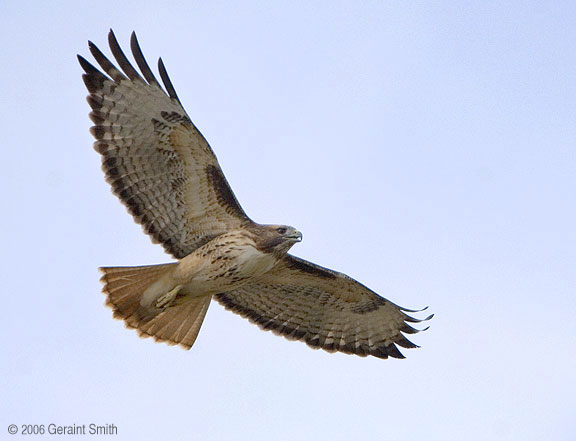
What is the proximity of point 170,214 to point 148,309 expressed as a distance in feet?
3.93

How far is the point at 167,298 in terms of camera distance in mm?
12203

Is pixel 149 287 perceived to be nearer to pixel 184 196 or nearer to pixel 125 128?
pixel 184 196

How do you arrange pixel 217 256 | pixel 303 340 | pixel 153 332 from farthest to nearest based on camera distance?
pixel 303 340
pixel 153 332
pixel 217 256

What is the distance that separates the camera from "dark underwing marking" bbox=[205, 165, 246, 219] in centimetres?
1200

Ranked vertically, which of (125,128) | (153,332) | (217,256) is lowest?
(153,332)

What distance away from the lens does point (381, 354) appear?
45.1ft

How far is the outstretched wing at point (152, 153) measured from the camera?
11.9 meters

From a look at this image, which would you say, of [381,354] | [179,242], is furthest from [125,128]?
[381,354]

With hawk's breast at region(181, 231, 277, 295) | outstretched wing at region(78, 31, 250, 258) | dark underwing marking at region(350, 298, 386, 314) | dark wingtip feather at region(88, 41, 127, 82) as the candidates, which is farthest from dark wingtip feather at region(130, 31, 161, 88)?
dark underwing marking at region(350, 298, 386, 314)

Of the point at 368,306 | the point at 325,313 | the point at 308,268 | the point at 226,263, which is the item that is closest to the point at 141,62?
the point at 226,263

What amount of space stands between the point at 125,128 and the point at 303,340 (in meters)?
3.73

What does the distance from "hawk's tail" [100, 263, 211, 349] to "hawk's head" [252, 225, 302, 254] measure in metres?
1.10

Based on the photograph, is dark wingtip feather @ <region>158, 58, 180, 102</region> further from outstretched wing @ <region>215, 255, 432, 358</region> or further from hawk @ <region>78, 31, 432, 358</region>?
outstretched wing @ <region>215, 255, 432, 358</region>

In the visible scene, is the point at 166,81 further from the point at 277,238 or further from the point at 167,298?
the point at 167,298
